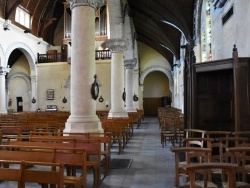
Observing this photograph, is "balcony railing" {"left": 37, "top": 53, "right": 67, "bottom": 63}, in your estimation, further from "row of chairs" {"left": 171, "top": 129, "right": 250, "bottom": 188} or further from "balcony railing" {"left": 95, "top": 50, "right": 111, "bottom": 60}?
"row of chairs" {"left": 171, "top": 129, "right": 250, "bottom": 188}

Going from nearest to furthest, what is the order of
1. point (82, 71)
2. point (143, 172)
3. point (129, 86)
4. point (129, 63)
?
point (143, 172) → point (82, 71) → point (129, 86) → point (129, 63)

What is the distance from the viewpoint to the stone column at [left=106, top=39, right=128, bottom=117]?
476 inches

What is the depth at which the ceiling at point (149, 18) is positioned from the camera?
46.0ft

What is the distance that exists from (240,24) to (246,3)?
585 mm

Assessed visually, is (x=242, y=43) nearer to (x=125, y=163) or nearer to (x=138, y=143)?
(x=125, y=163)

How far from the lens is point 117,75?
12094mm

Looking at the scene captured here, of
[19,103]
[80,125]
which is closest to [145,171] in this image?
[80,125]

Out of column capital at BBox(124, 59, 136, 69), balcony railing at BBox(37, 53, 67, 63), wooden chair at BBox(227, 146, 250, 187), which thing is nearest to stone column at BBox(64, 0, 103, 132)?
wooden chair at BBox(227, 146, 250, 187)

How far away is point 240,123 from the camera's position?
527 cm

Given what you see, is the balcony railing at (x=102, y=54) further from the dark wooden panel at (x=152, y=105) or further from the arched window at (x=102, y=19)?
the dark wooden panel at (x=152, y=105)

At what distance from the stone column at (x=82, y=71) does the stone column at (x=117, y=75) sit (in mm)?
5472

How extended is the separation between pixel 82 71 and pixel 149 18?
43.5 feet

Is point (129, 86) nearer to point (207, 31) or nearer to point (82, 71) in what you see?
point (207, 31)

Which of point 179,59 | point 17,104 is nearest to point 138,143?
point 179,59
